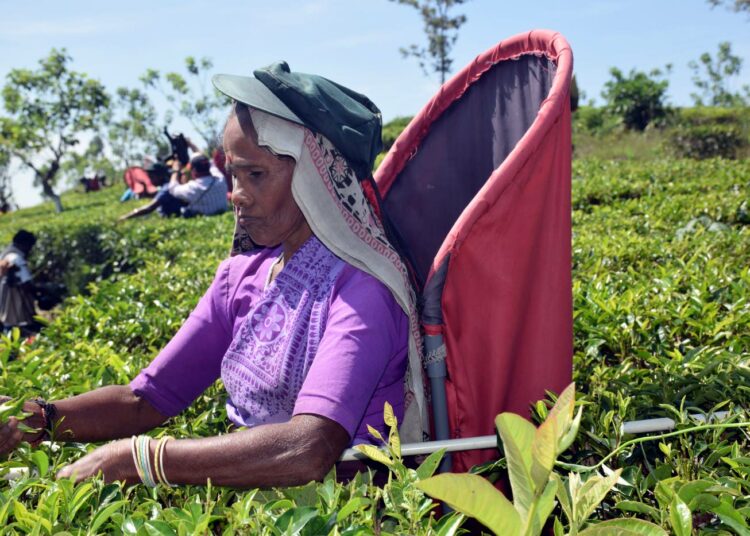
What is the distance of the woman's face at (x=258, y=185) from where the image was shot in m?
1.98

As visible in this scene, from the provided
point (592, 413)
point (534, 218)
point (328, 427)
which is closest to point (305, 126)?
point (534, 218)

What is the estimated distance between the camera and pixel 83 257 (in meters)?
9.78

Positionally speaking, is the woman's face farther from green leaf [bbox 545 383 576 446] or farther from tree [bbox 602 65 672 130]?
tree [bbox 602 65 672 130]

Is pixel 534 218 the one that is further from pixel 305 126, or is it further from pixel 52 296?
pixel 52 296

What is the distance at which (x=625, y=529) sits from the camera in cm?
82

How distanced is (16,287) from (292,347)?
26.3ft

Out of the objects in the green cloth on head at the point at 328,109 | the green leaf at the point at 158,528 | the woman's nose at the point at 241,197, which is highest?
the green cloth on head at the point at 328,109

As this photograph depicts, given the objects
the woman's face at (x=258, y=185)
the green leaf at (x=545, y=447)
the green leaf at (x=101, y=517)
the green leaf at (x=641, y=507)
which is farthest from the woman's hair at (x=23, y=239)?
the green leaf at (x=545, y=447)

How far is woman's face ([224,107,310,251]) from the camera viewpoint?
198cm

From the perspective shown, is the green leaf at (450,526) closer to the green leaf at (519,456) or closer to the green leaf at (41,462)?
the green leaf at (519,456)

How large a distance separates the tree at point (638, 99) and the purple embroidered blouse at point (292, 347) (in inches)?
1170

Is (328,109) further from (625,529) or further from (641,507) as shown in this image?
(625,529)

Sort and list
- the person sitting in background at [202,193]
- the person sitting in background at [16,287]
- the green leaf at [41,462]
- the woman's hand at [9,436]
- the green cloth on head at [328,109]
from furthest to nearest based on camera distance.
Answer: the person sitting in background at [202,193] < the person sitting in background at [16,287] < the green cloth on head at [328,109] < the woman's hand at [9,436] < the green leaf at [41,462]

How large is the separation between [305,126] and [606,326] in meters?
1.41
